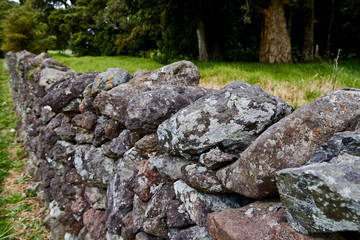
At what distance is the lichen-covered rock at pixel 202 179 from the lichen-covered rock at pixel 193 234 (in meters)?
0.29

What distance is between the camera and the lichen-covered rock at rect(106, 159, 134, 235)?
2.79 metres

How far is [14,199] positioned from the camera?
5305mm

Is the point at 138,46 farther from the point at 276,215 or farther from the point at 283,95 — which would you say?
the point at 276,215

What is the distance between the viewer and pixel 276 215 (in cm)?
141

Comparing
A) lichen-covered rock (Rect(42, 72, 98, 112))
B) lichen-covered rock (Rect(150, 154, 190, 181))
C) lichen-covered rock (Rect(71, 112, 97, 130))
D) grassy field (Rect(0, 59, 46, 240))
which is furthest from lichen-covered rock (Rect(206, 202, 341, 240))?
grassy field (Rect(0, 59, 46, 240))

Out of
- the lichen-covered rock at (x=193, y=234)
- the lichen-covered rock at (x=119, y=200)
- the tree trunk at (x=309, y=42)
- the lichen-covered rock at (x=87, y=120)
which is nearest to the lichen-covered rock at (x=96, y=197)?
the lichen-covered rock at (x=119, y=200)

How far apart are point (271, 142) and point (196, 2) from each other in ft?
33.0

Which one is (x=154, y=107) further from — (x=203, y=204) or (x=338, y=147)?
(x=338, y=147)

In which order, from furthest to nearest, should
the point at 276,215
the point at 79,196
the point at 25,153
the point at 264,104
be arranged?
the point at 25,153 < the point at 79,196 < the point at 264,104 < the point at 276,215

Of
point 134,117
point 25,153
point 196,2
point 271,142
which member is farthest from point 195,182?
point 196,2

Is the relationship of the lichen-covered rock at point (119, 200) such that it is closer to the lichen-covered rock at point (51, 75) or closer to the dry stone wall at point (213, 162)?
the dry stone wall at point (213, 162)

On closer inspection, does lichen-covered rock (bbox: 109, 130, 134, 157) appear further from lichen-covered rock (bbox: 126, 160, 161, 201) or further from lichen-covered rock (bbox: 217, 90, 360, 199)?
lichen-covered rock (bbox: 217, 90, 360, 199)

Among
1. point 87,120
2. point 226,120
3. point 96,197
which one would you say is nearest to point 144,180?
point 226,120

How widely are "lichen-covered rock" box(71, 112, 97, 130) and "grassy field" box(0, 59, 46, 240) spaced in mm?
2125
